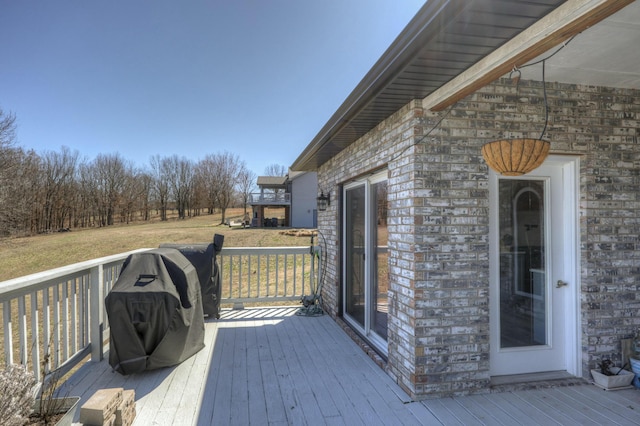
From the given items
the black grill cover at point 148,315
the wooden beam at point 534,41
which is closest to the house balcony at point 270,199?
the black grill cover at point 148,315

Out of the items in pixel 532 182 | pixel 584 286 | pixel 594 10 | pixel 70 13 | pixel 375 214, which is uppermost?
pixel 70 13

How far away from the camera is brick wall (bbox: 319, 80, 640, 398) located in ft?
8.44

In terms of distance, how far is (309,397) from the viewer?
2670 mm

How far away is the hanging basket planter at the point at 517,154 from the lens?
6.41 ft

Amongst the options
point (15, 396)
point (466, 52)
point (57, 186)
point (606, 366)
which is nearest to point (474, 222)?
point (466, 52)

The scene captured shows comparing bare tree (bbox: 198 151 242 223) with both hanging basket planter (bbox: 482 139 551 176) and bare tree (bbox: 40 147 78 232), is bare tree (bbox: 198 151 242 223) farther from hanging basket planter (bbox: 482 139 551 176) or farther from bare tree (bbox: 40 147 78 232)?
hanging basket planter (bbox: 482 139 551 176)

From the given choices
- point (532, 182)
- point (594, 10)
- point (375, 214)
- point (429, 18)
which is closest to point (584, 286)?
point (532, 182)

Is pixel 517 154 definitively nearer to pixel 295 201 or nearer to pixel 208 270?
pixel 208 270

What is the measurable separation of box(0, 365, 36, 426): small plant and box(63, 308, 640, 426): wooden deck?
2.67 ft

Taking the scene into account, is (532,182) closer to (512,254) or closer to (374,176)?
(512,254)

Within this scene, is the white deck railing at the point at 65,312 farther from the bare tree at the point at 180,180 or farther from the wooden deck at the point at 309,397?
the bare tree at the point at 180,180

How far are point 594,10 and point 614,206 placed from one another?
221 centimetres

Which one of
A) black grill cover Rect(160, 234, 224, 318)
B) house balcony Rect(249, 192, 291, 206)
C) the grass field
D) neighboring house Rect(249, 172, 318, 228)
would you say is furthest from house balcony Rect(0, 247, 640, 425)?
house balcony Rect(249, 192, 291, 206)

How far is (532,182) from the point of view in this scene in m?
2.85
